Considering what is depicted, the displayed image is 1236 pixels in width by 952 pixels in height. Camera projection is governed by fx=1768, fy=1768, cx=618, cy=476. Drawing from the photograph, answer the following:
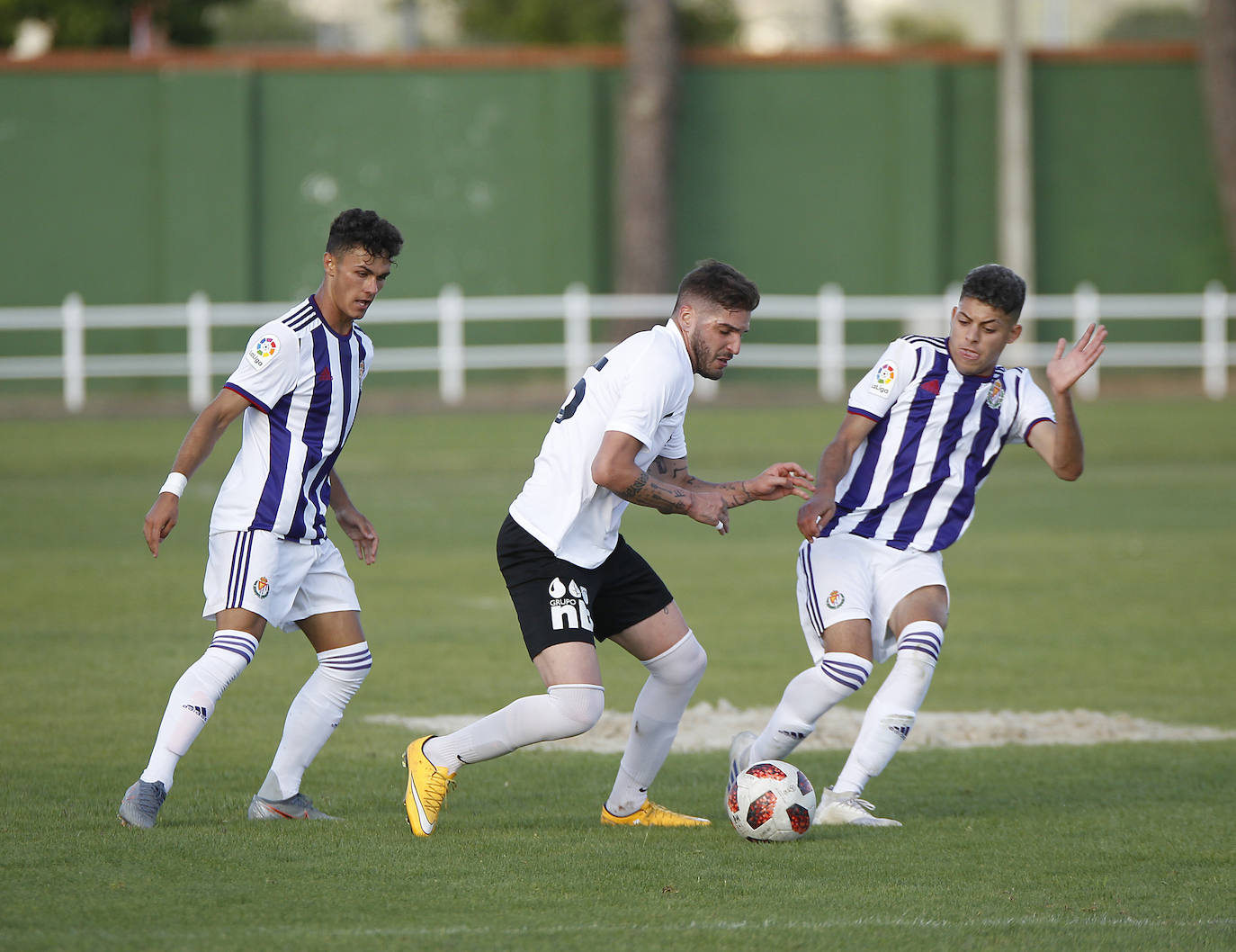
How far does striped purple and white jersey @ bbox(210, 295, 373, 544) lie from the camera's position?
643 cm

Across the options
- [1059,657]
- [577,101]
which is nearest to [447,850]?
[1059,657]

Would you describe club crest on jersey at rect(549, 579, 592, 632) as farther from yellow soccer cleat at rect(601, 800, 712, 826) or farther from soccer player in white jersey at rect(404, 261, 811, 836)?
yellow soccer cleat at rect(601, 800, 712, 826)

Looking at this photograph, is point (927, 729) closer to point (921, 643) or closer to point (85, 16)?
point (921, 643)

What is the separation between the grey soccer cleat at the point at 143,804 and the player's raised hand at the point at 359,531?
126cm

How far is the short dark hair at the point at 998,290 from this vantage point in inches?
266

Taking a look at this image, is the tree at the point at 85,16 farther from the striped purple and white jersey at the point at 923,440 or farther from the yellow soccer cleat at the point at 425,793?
the yellow soccer cleat at the point at 425,793

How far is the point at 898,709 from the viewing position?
22.0 feet

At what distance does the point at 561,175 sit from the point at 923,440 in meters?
25.7

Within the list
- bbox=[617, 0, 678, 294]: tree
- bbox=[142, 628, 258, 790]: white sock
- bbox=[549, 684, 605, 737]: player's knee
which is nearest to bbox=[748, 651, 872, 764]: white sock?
bbox=[549, 684, 605, 737]: player's knee

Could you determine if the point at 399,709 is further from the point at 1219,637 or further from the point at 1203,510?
the point at 1203,510

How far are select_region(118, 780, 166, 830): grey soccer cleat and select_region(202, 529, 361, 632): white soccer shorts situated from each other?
2.13 ft

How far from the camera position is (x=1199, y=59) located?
32.7 m

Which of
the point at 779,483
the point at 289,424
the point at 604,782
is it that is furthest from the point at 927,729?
the point at 289,424

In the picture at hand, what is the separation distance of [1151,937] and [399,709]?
15.8ft
